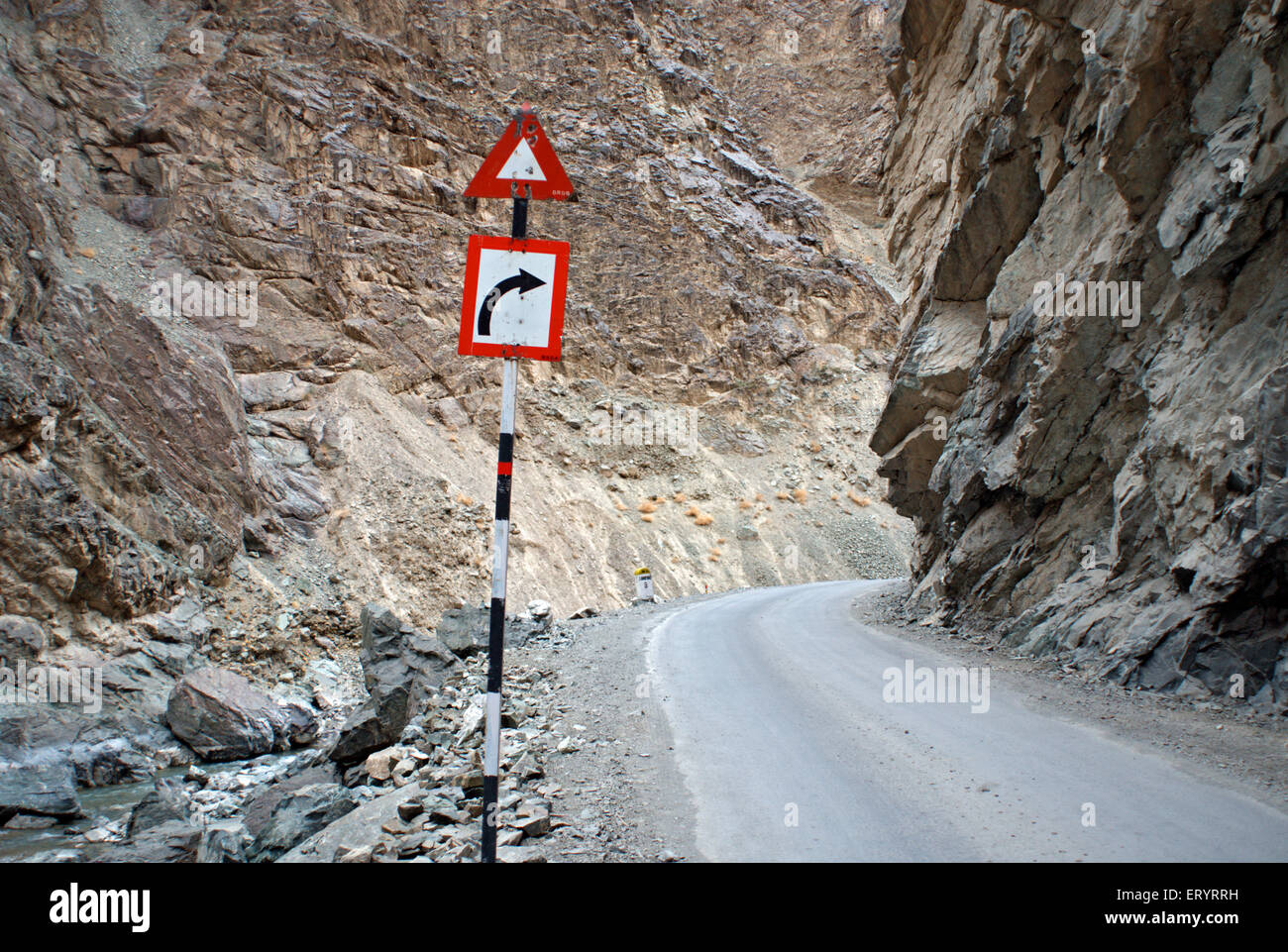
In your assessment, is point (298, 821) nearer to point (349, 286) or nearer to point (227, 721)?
point (227, 721)

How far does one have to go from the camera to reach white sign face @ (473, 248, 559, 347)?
12.9 feet

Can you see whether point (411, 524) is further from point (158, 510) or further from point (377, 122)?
point (377, 122)

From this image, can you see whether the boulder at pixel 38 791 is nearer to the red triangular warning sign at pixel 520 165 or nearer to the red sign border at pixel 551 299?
the red sign border at pixel 551 299

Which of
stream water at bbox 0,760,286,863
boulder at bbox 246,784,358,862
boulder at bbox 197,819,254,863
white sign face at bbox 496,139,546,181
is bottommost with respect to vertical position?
stream water at bbox 0,760,286,863

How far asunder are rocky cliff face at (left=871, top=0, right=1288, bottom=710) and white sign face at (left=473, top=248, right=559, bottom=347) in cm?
703

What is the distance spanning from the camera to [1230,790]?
15.5 feet

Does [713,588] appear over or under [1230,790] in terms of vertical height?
under

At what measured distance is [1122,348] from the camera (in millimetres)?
9930

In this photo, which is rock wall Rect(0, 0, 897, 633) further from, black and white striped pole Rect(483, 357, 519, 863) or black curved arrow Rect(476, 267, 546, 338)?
black curved arrow Rect(476, 267, 546, 338)

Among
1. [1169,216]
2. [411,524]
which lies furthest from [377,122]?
[1169,216]

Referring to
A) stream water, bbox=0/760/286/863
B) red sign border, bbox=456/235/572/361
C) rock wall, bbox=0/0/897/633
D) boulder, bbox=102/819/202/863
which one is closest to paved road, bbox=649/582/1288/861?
red sign border, bbox=456/235/572/361
